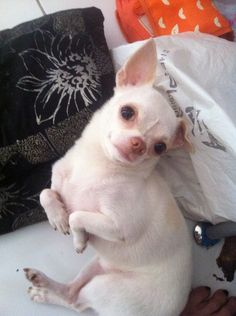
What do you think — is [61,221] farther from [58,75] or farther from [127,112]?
[58,75]

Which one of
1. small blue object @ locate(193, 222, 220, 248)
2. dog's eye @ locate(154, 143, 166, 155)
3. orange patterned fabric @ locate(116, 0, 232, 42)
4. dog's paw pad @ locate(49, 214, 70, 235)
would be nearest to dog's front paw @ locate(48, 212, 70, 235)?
dog's paw pad @ locate(49, 214, 70, 235)

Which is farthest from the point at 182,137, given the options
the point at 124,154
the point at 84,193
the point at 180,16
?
the point at 180,16

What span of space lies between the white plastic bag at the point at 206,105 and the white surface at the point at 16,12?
58cm

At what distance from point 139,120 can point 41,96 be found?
42 centimetres

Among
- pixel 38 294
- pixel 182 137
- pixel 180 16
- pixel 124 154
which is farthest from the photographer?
pixel 180 16

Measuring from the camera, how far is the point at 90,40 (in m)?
1.42

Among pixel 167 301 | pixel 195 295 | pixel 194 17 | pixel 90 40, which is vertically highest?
pixel 90 40

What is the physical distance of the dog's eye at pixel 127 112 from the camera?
1.06m

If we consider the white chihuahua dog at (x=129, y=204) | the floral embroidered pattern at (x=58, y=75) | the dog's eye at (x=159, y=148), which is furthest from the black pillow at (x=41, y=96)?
the dog's eye at (x=159, y=148)

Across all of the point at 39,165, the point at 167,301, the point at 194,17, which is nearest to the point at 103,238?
the point at 167,301

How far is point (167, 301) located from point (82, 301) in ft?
0.91

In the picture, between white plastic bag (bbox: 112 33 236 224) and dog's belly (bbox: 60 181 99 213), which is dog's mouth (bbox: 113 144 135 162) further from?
white plastic bag (bbox: 112 33 236 224)

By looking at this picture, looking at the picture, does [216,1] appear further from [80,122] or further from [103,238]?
[103,238]

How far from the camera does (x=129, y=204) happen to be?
113 centimetres
